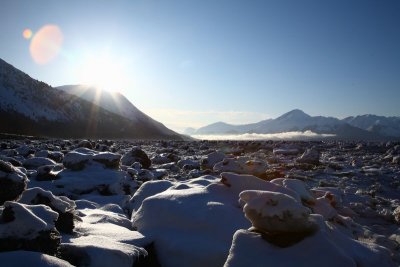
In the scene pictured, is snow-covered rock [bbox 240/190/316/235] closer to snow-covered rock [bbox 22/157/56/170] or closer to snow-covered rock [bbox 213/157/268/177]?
snow-covered rock [bbox 213/157/268/177]

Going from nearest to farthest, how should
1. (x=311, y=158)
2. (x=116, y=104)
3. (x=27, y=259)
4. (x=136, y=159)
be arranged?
(x=27, y=259) → (x=136, y=159) → (x=311, y=158) → (x=116, y=104)

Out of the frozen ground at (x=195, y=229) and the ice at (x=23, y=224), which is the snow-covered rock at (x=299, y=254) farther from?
the ice at (x=23, y=224)

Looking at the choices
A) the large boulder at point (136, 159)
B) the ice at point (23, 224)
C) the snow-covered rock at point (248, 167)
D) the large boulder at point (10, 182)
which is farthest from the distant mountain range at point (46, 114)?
the ice at point (23, 224)

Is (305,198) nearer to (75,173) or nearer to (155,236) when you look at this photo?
(155,236)

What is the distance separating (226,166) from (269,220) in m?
9.60

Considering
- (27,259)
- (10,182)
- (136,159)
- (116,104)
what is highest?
(116,104)

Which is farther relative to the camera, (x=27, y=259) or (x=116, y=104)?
(x=116, y=104)

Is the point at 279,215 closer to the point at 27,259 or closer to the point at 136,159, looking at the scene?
the point at 27,259

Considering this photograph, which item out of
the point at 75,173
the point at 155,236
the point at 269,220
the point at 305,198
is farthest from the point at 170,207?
the point at 75,173

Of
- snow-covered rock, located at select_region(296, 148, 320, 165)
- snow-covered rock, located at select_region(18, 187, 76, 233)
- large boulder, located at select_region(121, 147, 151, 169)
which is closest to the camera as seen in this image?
Result: snow-covered rock, located at select_region(18, 187, 76, 233)

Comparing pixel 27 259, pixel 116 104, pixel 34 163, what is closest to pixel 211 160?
pixel 34 163

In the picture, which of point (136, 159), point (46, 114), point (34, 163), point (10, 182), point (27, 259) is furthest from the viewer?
point (46, 114)

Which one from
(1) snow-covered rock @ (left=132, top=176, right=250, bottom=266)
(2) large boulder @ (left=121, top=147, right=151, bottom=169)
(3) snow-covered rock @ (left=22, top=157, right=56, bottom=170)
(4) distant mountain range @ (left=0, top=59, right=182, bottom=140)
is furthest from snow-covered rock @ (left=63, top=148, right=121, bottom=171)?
(4) distant mountain range @ (left=0, top=59, right=182, bottom=140)

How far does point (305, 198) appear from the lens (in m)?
8.31
